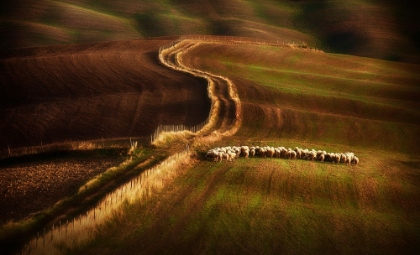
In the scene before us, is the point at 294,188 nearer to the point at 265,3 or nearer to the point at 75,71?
the point at 75,71

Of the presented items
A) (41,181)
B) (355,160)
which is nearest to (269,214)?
(41,181)

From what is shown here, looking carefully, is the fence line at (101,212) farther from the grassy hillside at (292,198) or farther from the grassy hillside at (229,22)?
the grassy hillside at (229,22)

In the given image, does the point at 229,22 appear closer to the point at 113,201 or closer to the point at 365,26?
the point at 365,26

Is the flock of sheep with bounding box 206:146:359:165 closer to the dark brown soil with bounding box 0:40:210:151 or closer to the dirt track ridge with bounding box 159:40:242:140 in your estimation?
the dirt track ridge with bounding box 159:40:242:140

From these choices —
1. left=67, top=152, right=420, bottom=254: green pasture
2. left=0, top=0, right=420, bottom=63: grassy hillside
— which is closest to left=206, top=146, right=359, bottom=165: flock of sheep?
left=67, top=152, right=420, bottom=254: green pasture

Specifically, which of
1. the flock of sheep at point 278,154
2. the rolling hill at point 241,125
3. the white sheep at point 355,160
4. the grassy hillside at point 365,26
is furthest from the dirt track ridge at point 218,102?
the grassy hillside at point 365,26

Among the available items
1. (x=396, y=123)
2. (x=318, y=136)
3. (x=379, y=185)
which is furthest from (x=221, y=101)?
(x=379, y=185)
